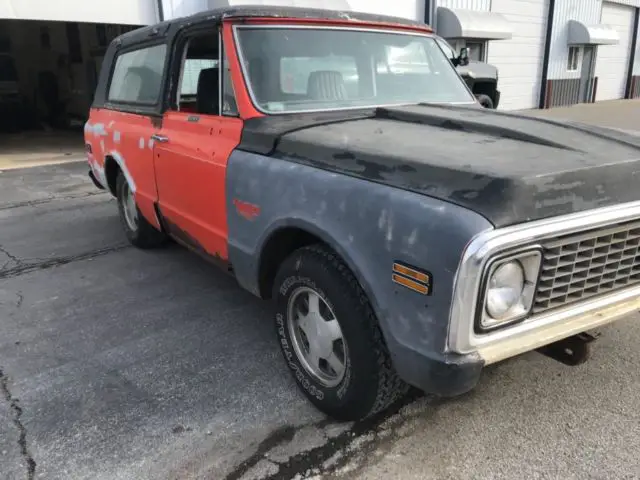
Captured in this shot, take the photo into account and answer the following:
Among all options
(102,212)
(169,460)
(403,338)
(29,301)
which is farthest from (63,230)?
(403,338)

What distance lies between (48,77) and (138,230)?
16769 mm

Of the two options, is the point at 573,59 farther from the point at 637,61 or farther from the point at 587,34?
the point at 637,61

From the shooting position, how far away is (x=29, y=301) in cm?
411

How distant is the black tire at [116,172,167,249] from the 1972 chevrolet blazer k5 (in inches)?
33.9

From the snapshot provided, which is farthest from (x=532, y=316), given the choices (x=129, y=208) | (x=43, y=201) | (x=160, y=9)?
(x=160, y=9)

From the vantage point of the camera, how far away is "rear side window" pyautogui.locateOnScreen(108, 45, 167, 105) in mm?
4074

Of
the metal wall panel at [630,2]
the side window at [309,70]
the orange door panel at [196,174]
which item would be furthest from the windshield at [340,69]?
the metal wall panel at [630,2]

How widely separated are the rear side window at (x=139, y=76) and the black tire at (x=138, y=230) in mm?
729

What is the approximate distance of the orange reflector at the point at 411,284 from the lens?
1910 millimetres

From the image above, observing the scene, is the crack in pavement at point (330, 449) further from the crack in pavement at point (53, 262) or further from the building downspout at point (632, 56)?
the building downspout at point (632, 56)

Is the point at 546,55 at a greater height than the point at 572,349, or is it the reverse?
the point at 546,55

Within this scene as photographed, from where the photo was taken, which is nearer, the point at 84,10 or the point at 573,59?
the point at 84,10

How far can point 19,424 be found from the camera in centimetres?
263

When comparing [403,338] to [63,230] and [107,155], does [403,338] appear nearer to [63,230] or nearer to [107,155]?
[107,155]
